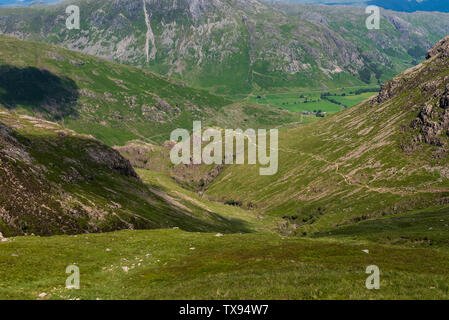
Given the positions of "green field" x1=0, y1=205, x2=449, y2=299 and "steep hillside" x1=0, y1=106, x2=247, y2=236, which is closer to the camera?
"green field" x1=0, y1=205, x2=449, y2=299

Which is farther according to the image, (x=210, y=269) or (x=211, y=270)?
(x=210, y=269)

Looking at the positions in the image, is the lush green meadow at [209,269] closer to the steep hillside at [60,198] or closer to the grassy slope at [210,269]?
the grassy slope at [210,269]

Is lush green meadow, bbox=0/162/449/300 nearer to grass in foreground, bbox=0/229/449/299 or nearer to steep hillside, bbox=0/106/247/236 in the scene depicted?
grass in foreground, bbox=0/229/449/299

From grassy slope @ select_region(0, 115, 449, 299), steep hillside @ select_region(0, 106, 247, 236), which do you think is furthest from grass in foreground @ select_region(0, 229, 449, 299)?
steep hillside @ select_region(0, 106, 247, 236)

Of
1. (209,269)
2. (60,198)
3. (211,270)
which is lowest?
(60,198)

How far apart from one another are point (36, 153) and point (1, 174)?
52.3 meters

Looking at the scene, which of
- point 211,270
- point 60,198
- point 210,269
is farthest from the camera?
point 60,198

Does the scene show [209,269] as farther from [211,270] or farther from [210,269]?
[211,270]

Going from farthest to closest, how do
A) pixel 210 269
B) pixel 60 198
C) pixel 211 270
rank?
1. pixel 60 198
2. pixel 210 269
3. pixel 211 270

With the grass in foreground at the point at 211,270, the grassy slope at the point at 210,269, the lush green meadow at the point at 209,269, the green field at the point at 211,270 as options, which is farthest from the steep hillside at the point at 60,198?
the grass in foreground at the point at 211,270

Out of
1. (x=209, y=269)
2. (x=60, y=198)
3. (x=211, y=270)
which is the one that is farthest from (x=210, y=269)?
(x=60, y=198)

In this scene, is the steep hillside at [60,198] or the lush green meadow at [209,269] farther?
the steep hillside at [60,198]
